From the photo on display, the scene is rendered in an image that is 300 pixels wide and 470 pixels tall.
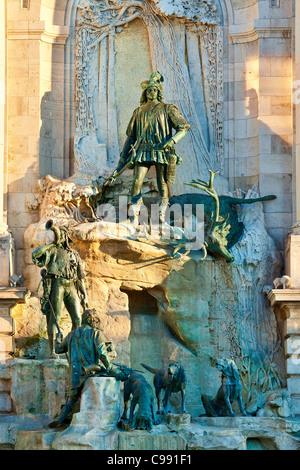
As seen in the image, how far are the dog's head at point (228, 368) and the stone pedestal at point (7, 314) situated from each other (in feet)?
13.1

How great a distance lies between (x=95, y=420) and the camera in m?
21.4

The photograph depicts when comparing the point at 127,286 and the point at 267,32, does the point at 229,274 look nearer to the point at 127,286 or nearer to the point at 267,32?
the point at 127,286

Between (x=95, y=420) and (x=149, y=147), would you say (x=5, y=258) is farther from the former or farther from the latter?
(x=95, y=420)

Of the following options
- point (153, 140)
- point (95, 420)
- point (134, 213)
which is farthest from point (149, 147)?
point (95, 420)

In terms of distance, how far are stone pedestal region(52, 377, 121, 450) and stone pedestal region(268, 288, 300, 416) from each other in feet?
14.4

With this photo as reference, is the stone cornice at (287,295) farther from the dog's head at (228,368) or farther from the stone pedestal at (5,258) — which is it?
the stone pedestal at (5,258)

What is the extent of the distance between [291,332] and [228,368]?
2241 mm

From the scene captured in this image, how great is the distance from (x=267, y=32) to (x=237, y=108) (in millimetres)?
1590

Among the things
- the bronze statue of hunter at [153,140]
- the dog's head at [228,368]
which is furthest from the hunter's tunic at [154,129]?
the dog's head at [228,368]

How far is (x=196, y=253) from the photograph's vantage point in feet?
84.1

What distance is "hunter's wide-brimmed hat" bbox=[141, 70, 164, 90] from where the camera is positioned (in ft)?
86.3

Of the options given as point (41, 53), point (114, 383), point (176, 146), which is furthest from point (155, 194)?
point (114, 383)
